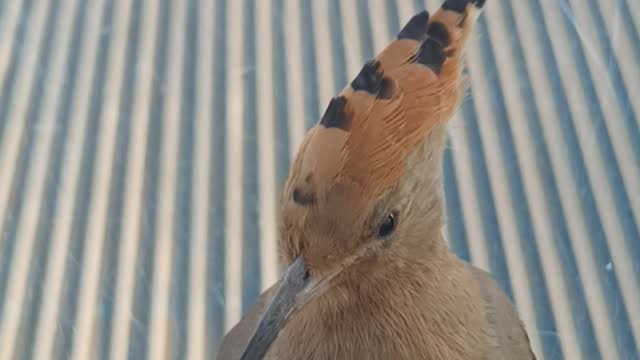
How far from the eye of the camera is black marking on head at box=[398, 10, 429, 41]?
1.18 m

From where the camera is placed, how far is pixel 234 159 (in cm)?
183

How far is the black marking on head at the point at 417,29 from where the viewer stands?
1178 millimetres

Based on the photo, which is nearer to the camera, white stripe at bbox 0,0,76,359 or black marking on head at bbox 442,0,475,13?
black marking on head at bbox 442,0,475,13

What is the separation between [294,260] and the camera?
3.88ft

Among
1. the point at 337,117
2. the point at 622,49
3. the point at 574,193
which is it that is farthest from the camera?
the point at 622,49


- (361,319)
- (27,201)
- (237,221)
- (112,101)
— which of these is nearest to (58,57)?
(112,101)

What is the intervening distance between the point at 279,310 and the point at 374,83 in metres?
0.28

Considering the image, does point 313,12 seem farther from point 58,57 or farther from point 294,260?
point 294,260

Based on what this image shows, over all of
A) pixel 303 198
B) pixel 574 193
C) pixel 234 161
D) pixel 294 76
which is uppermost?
pixel 294 76

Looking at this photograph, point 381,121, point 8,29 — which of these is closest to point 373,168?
point 381,121

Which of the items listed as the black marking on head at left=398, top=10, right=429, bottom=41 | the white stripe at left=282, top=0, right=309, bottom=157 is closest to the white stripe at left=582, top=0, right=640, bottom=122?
the white stripe at left=282, top=0, right=309, bottom=157

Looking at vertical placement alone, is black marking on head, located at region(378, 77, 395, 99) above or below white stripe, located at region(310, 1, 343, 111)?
below

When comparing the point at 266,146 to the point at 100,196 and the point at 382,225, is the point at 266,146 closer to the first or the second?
the point at 100,196

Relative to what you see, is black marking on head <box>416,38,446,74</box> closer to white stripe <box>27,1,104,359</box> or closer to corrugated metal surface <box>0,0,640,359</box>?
corrugated metal surface <box>0,0,640,359</box>
